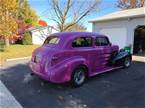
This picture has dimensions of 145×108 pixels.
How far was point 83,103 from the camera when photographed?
472 centimetres

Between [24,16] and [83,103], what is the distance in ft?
105

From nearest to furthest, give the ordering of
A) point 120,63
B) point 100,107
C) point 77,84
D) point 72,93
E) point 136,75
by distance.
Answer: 1. point 100,107
2. point 72,93
3. point 77,84
4. point 136,75
5. point 120,63

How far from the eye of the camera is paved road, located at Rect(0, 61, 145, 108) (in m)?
4.70

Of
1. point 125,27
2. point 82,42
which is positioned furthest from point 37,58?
point 125,27

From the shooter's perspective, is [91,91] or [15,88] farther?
[15,88]

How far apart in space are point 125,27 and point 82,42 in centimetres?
830

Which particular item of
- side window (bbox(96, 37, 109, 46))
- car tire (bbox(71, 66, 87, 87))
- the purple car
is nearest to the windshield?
the purple car

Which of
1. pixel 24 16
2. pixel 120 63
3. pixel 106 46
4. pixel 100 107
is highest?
pixel 24 16

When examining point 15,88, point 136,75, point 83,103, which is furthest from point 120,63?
point 15,88

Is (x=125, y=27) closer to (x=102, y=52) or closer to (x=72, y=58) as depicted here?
(x=102, y=52)

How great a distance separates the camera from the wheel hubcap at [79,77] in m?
5.91

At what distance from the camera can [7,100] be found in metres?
4.96

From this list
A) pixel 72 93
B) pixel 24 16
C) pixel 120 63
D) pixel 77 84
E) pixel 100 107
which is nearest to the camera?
pixel 100 107

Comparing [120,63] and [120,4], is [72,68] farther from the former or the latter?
[120,4]
